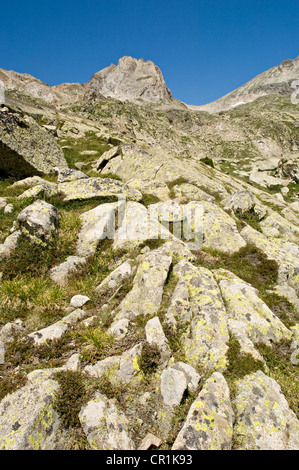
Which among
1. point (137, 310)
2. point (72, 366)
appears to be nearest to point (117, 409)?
point (72, 366)

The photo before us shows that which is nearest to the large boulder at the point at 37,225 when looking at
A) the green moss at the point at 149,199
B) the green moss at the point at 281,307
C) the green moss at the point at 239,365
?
the green moss at the point at 149,199

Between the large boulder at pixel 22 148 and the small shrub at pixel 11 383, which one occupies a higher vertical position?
the large boulder at pixel 22 148

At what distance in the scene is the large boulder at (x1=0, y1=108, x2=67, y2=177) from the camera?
16016 mm

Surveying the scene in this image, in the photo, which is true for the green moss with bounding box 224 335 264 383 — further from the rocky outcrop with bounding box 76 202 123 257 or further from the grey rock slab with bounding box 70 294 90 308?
the rocky outcrop with bounding box 76 202 123 257

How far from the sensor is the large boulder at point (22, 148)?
52.5 ft

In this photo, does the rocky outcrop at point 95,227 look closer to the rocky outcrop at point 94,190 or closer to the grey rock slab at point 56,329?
the rocky outcrop at point 94,190

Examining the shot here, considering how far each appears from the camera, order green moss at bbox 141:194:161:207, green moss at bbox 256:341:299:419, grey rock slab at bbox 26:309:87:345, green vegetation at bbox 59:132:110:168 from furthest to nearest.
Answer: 1. green vegetation at bbox 59:132:110:168
2. green moss at bbox 141:194:161:207
3. grey rock slab at bbox 26:309:87:345
4. green moss at bbox 256:341:299:419

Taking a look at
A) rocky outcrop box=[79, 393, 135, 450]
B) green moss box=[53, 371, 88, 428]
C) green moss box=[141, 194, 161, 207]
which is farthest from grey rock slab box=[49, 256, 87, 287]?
green moss box=[141, 194, 161, 207]

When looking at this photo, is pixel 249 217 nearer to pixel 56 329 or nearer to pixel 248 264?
pixel 248 264

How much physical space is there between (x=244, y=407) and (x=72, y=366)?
4.46 m

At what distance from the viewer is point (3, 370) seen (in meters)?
5.95

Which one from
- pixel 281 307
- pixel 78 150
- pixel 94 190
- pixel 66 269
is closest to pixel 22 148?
pixel 94 190

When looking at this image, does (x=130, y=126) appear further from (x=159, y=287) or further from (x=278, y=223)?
(x=159, y=287)

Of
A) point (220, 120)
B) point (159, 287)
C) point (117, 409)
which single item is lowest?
point (117, 409)
